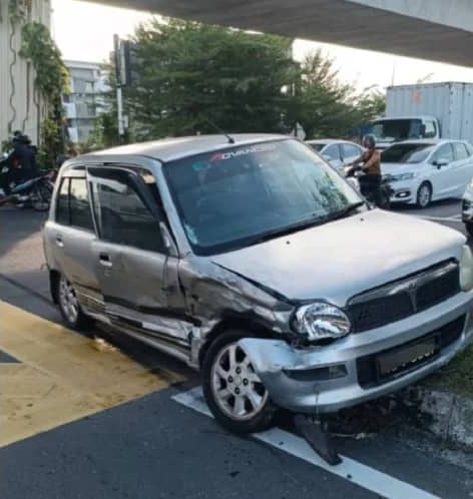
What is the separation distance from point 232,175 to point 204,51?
20.5 meters

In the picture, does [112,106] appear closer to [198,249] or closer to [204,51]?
[204,51]

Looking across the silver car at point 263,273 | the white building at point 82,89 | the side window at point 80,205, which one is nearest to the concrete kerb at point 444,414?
the silver car at point 263,273

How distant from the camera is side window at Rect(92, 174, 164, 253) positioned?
14.7 ft

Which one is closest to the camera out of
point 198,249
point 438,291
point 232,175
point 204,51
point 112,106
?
point 438,291

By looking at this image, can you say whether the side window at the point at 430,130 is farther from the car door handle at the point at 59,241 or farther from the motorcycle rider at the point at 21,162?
the car door handle at the point at 59,241

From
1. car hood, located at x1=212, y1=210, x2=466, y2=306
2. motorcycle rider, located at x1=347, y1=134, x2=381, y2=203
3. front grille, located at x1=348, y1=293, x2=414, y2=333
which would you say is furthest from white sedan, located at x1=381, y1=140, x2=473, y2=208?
front grille, located at x1=348, y1=293, x2=414, y2=333

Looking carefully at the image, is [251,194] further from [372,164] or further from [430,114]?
[430,114]

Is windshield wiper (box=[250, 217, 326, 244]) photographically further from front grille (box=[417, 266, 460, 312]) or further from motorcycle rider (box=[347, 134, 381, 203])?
motorcycle rider (box=[347, 134, 381, 203])

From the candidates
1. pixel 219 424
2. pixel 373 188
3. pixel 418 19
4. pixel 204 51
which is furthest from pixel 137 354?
pixel 204 51

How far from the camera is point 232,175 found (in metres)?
4.65


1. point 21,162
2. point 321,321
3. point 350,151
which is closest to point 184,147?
point 321,321

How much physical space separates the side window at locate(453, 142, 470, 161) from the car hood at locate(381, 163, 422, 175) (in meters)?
1.65

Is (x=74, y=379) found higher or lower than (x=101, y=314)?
lower

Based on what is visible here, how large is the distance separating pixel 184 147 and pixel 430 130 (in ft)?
52.0
